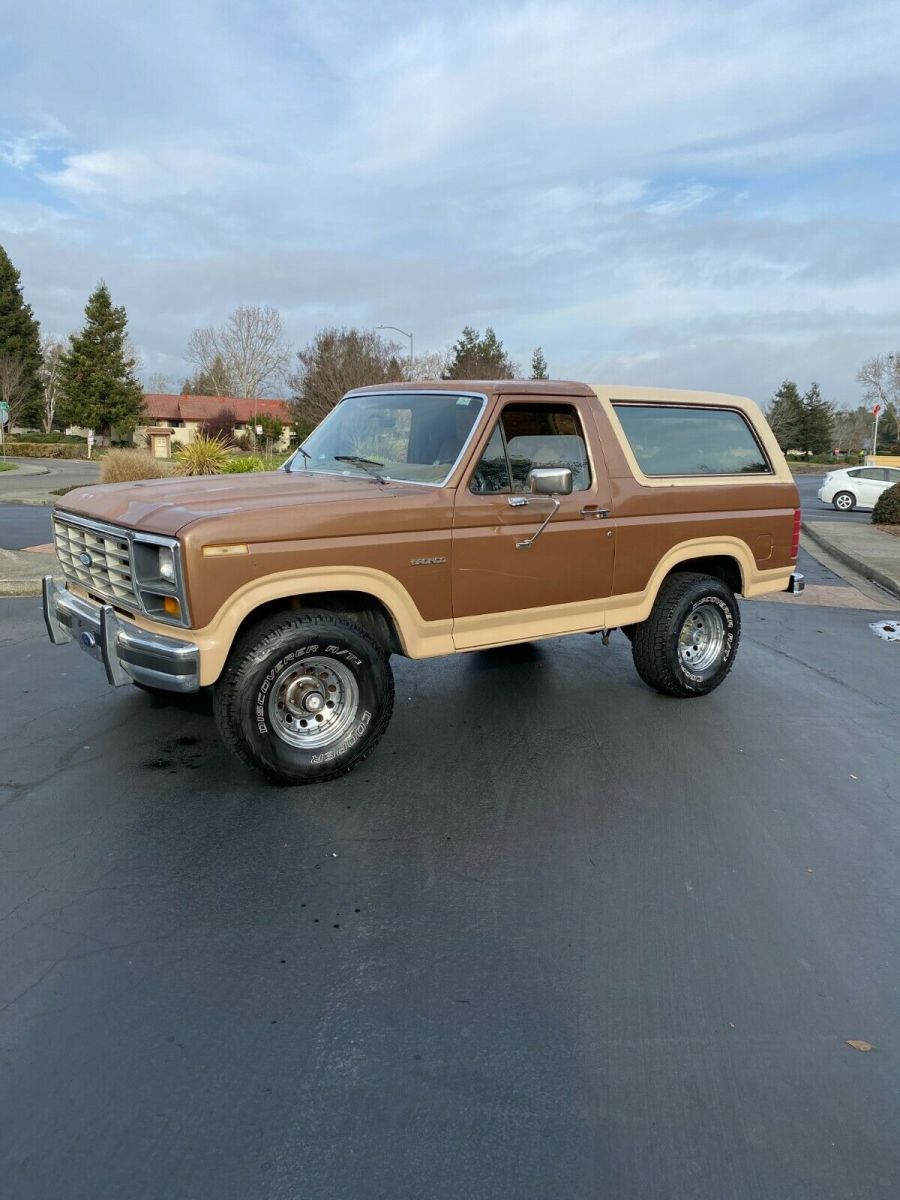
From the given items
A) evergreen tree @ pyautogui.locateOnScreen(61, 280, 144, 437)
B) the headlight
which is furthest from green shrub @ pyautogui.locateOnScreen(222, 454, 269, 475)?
evergreen tree @ pyautogui.locateOnScreen(61, 280, 144, 437)

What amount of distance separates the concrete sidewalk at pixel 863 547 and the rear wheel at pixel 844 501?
16.6 ft

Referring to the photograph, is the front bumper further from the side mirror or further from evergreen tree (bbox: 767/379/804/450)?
evergreen tree (bbox: 767/379/804/450)

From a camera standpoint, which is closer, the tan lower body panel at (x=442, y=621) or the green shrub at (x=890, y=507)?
the tan lower body panel at (x=442, y=621)

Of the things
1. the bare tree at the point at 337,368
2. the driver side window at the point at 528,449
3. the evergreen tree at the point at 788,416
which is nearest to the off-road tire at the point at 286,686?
the driver side window at the point at 528,449

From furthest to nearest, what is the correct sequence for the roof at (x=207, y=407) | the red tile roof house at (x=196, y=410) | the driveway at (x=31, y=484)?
1. the roof at (x=207, y=407)
2. the red tile roof house at (x=196, y=410)
3. the driveway at (x=31, y=484)

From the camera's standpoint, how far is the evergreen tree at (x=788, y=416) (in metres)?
71.4

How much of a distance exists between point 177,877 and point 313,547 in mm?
1596

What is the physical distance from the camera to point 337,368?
4256 cm

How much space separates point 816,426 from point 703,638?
75.6 metres

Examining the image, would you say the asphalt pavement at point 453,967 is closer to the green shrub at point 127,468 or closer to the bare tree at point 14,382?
the green shrub at point 127,468

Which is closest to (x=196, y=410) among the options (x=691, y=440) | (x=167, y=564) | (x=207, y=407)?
(x=207, y=407)

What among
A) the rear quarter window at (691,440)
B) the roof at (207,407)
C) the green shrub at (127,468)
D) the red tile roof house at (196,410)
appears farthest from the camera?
the roof at (207,407)

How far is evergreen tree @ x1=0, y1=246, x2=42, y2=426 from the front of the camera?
59.3 m

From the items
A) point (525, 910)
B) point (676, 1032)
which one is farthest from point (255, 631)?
point (676, 1032)
